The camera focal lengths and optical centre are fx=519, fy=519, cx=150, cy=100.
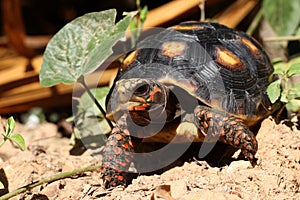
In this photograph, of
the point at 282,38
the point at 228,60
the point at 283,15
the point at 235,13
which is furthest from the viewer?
the point at 235,13

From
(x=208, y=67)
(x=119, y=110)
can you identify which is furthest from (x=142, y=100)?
(x=208, y=67)

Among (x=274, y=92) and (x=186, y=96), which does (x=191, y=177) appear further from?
(x=274, y=92)

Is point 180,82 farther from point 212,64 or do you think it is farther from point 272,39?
point 272,39

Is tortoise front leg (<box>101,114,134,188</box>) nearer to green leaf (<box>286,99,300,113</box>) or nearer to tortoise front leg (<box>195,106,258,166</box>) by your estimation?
tortoise front leg (<box>195,106,258,166</box>)

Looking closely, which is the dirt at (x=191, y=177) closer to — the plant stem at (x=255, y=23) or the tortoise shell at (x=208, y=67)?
the tortoise shell at (x=208, y=67)

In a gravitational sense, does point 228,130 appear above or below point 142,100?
below

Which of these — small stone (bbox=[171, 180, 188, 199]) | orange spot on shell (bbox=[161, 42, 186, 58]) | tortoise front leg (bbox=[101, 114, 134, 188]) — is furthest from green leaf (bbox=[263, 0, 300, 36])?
small stone (bbox=[171, 180, 188, 199])
